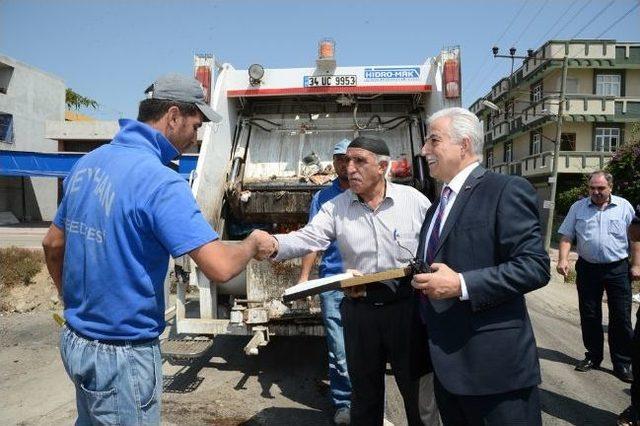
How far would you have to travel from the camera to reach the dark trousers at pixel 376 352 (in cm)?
252

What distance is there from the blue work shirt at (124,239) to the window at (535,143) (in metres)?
29.7

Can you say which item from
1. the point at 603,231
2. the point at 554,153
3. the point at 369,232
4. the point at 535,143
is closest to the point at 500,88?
the point at 535,143

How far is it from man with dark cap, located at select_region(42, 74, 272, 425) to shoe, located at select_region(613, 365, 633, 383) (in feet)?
13.3

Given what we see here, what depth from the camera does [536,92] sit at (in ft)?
94.7

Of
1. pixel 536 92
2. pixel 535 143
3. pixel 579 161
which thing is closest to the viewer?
pixel 579 161

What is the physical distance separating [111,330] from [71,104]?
39.6 m

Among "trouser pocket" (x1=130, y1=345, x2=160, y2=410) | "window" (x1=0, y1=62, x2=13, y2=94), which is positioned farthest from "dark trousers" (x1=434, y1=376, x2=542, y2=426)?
"window" (x1=0, y1=62, x2=13, y2=94)

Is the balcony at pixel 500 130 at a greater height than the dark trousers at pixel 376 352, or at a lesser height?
greater

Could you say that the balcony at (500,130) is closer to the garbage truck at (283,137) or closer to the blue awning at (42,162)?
the blue awning at (42,162)

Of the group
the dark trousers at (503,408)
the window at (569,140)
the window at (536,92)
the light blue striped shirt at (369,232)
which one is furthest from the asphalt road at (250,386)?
the window at (536,92)

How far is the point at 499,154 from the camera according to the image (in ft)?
118

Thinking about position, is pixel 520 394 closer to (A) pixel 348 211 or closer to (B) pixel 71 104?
(A) pixel 348 211

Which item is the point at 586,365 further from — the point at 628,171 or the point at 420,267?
the point at 628,171

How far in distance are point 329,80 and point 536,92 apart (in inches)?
1068
